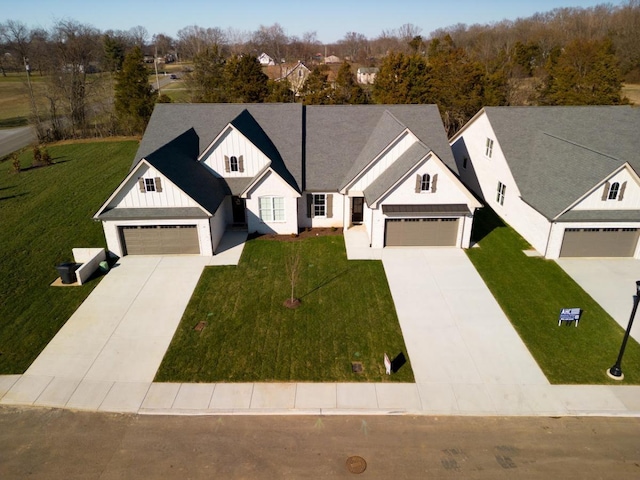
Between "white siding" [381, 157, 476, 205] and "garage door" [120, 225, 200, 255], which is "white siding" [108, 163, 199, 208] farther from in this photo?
"white siding" [381, 157, 476, 205]

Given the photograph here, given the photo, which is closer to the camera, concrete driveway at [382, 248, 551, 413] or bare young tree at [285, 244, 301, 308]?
concrete driveway at [382, 248, 551, 413]

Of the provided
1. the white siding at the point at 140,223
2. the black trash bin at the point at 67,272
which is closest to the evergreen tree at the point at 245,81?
the white siding at the point at 140,223

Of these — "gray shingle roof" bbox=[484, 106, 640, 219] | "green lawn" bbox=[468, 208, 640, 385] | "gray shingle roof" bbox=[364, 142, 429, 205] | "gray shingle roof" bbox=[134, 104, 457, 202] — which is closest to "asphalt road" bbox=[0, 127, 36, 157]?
"gray shingle roof" bbox=[134, 104, 457, 202]

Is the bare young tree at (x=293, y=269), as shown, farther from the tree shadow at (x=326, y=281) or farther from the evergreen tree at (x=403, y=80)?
the evergreen tree at (x=403, y=80)

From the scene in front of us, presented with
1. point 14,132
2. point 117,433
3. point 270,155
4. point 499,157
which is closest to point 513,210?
point 499,157

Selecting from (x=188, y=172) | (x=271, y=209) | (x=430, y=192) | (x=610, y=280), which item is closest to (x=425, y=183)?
(x=430, y=192)

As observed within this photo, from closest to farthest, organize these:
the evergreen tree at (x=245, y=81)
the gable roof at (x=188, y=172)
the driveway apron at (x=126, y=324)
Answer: the driveway apron at (x=126, y=324), the gable roof at (x=188, y=172), the evergreen tree at (x=245, y=81)

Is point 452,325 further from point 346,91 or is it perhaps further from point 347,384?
point 346,91
